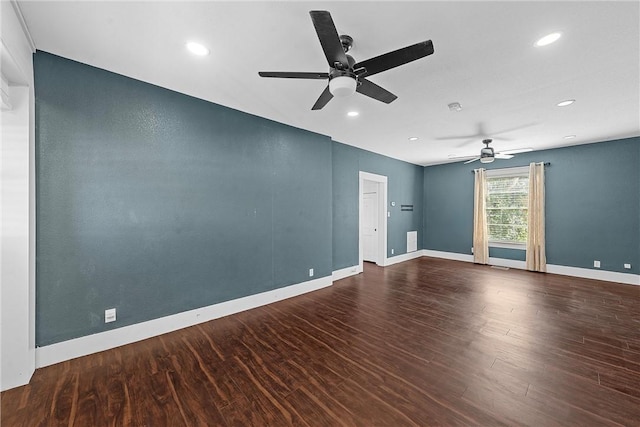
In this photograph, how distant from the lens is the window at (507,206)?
20.5ft

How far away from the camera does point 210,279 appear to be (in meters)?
3.31

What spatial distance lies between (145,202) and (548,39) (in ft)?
13.4

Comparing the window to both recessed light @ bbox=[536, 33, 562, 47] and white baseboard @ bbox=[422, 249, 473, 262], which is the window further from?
recessed light @ bbox=[536, 33, 562, 47]

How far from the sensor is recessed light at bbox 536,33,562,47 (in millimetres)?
2014

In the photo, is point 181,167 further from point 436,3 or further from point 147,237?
point 436,3

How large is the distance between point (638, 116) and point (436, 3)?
4.40 m

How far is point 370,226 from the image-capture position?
678cm

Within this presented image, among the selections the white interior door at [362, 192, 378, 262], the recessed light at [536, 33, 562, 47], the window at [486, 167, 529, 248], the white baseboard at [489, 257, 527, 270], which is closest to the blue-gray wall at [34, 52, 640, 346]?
the window at [486, 167, 529, 248]

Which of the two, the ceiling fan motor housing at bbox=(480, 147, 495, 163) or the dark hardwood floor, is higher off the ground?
the ceiling fan motor housing at bbox=(480, 147, 495, 163)

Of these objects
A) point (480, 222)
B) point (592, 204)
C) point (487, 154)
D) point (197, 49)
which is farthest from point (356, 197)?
point (592, 204)

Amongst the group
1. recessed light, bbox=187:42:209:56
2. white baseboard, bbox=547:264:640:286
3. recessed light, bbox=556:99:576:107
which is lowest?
white baseboard, bbox=547:264:640:286

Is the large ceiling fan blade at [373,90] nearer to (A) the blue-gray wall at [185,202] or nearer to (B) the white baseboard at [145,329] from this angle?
(A) the blue-gray wall at [185,202]

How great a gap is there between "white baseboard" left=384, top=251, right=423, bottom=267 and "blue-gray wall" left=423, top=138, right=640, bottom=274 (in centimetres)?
190

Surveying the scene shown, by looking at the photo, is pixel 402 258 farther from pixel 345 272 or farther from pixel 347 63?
pixel 347 63
